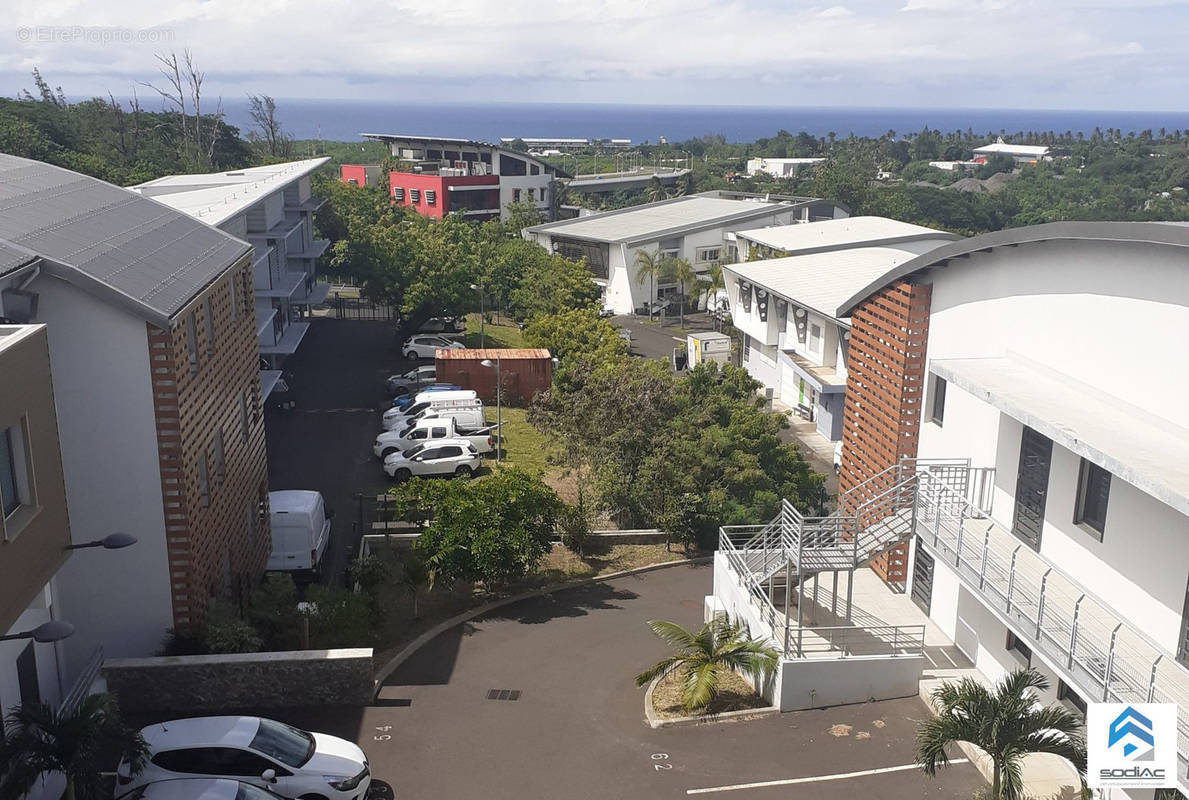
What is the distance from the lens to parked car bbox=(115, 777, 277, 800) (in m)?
13.1

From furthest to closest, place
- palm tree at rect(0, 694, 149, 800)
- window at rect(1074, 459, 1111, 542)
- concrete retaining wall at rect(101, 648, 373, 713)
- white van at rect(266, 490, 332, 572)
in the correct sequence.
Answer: white van at rect(266, 490, 332, 572), concrete retaining wall at rect(101, 648, 373, 713), window at rect(1074, 459, 1111, 542), palm tree at rect(0, 694, 149, 800)

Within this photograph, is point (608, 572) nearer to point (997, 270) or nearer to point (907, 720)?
point (907, 720)

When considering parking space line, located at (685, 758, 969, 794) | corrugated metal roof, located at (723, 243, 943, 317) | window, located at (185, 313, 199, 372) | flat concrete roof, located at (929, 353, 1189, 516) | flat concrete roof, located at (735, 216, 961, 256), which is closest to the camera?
flat concrete roof, located at (929, 353, 1189, 516)

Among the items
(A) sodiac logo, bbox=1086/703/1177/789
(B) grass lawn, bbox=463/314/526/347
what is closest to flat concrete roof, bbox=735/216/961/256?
(B) grass lawn, bbox=463/314/526/347

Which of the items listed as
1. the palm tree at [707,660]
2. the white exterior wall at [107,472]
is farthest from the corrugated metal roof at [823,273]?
the white exterior wall at [107,472]

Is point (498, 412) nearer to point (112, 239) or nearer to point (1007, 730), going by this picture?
point (112, 239)

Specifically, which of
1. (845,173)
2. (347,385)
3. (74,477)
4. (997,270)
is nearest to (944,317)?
(997,270)

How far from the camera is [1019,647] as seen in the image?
17.6m

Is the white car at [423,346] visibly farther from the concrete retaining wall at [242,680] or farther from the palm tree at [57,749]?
the palm tree at [57,749]

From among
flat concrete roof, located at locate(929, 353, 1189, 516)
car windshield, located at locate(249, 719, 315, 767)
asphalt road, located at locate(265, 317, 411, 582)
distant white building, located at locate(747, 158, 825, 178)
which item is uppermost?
distant white building, located at locate(747, 158, 825, 178)

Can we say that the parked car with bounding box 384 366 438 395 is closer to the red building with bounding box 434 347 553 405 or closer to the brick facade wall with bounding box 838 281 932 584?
the red building with bounding box 434 347 553 405

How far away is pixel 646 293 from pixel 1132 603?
5207cm

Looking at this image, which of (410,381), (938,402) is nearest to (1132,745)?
(938,402)

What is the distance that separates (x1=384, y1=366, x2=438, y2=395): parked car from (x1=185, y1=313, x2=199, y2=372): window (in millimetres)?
22519
